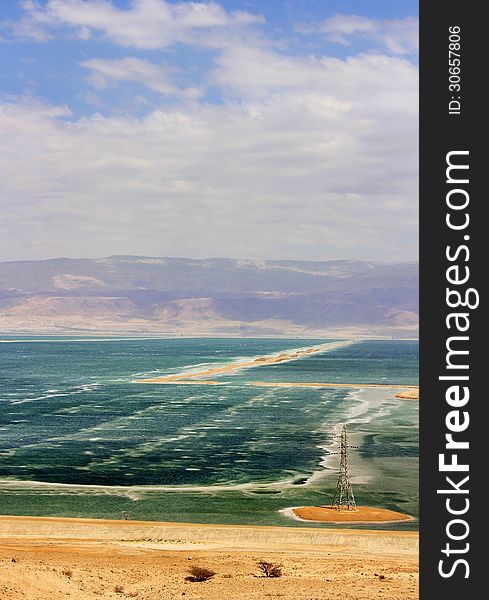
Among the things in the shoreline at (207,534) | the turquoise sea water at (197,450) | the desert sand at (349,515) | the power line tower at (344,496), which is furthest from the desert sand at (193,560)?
the power line tower at (344,496)

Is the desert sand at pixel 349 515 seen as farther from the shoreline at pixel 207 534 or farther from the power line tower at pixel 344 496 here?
the shoreline at pixel 207 534

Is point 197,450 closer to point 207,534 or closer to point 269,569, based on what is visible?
point 207,534

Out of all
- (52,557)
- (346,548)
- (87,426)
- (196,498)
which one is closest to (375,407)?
(87,426)

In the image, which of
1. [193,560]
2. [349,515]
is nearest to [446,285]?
[193,560]

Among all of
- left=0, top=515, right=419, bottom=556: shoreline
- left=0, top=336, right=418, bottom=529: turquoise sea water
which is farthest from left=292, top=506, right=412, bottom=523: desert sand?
left=0, top=515, right=419, bottom=556: shoreline

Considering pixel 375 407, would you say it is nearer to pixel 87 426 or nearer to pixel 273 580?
pixel 87 426

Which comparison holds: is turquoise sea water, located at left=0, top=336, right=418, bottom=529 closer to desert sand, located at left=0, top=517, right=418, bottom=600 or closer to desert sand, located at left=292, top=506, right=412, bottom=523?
desert sand, located at left=292, top=506, right=412, bottom=523
